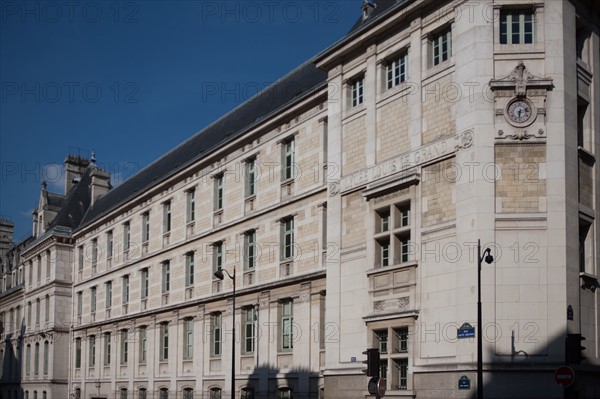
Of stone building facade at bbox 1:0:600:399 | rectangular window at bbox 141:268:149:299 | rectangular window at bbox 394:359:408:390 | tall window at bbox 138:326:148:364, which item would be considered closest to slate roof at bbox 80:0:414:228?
stone building facade at bbox 1:0:600:399

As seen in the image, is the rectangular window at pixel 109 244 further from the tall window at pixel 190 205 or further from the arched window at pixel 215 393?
the arched window at pixel 215 393

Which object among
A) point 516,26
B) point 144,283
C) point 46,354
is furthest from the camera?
point 46,354

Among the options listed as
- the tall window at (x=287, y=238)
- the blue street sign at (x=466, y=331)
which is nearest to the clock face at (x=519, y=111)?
the blue street sign at (x=466, y=331)

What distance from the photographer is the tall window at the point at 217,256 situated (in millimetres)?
39250

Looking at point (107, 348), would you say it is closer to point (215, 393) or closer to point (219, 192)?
point (215, 393)

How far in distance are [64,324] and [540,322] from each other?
143 ft

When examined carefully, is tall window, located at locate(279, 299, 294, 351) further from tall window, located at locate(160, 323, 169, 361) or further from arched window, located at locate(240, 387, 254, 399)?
tall window, located at locate(160, 323, 169, 361)

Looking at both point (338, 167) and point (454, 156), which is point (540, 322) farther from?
point (338, 167)

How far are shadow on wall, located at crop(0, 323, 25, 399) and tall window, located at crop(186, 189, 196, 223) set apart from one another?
30755mm

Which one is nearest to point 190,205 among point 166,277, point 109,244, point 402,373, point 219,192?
point 219,192

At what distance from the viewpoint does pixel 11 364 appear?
234 ft

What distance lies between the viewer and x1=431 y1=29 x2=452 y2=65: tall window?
2486 cm

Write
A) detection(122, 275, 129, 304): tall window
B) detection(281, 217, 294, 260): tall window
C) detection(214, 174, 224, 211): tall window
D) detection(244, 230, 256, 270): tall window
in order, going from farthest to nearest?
detection(122, 275, 129, 304): tall window < detection(214, 174, 224, 211): tall window < detection(244, 230, 256, 270): tall window < detection(281, 217, 294, 260): tall window

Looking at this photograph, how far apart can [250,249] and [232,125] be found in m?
8.63
